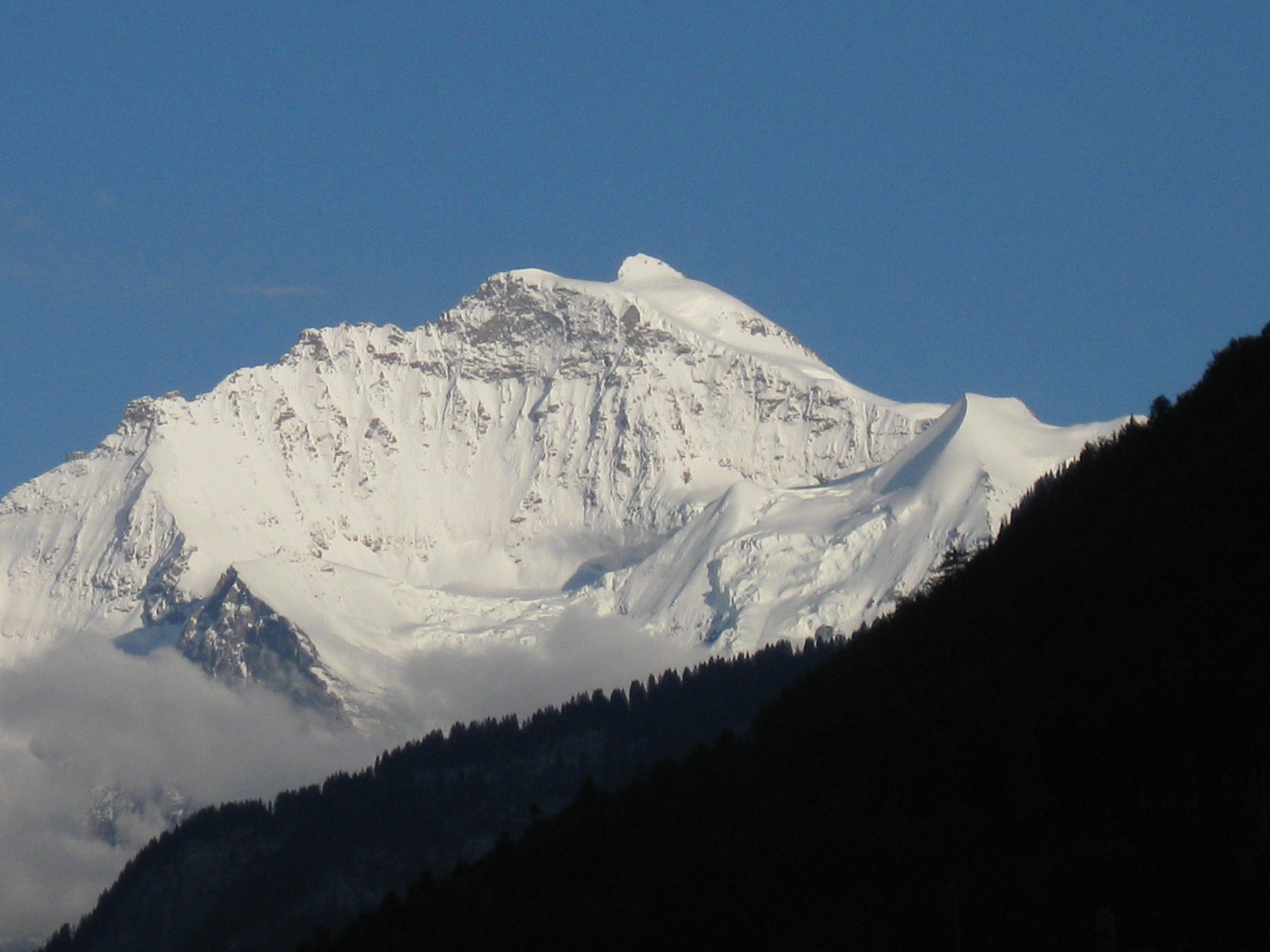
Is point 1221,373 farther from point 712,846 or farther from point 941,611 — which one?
point 712,846

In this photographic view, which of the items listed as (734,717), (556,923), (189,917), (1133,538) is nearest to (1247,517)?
(1133,538)

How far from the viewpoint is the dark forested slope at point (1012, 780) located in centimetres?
9375

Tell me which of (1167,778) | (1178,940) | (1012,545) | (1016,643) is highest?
(1012,545)

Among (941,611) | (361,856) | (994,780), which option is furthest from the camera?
(361,856)

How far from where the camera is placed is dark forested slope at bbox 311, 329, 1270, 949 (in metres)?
93.8

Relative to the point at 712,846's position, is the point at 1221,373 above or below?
above

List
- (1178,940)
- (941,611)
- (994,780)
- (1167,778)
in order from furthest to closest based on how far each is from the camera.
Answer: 1. (941,611)
2. (994,780)
3. (1167,778)
4. (1178,940)

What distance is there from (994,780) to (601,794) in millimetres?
28952

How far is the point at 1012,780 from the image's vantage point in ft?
344

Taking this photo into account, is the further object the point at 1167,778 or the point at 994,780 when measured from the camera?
the point at 994,780

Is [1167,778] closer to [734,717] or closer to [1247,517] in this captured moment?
[1247,517]

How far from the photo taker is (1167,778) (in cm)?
9969

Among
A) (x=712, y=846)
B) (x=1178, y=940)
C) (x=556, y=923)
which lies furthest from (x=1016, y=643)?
(x=1178, y=940)

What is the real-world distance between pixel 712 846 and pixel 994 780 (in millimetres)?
13217
